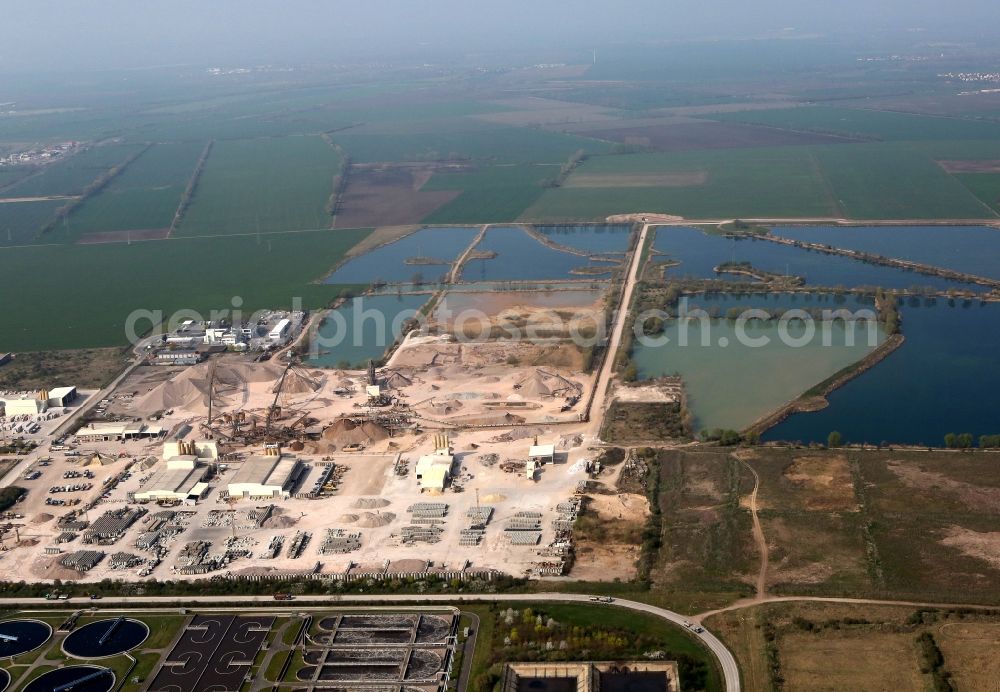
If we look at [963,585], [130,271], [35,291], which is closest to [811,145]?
[130,271]

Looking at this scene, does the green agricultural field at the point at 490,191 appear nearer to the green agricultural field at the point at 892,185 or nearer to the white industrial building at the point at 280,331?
the green agricultural field at the point at 892,185

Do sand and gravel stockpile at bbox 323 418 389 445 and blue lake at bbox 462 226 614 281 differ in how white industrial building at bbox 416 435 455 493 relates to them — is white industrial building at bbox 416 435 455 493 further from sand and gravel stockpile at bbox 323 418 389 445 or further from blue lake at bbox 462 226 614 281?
blue lake at bbox 462 226 614 281

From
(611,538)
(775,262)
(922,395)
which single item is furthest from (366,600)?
(775,262)

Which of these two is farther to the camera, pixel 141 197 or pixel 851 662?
pixel 141 197

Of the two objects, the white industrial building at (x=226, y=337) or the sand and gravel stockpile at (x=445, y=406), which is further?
the white industrial building at (x=226, y=337)

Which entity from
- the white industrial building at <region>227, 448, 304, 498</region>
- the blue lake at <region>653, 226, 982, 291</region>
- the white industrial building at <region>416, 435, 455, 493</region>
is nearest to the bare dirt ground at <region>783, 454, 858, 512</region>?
A: the white industrial building at <region>416, 435, 455, 493</region>

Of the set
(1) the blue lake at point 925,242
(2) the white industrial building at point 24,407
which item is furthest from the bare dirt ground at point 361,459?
(1) the blue lake at point 925,242

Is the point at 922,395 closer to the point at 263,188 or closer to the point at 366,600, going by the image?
the point at 366,600
